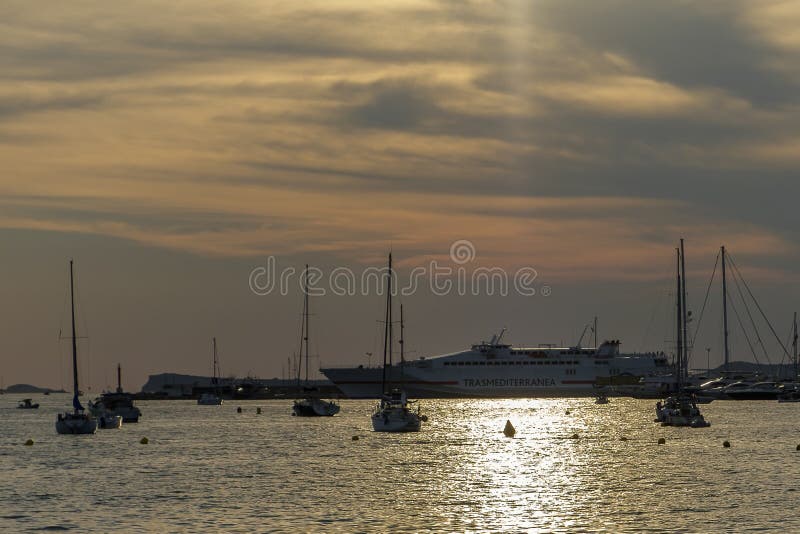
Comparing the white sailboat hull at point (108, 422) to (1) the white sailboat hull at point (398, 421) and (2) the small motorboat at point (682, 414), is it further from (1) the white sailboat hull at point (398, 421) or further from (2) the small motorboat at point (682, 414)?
(2) the small motorboat at point (682, 414)

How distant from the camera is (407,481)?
67750mm

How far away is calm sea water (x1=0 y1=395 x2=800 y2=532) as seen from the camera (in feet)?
169

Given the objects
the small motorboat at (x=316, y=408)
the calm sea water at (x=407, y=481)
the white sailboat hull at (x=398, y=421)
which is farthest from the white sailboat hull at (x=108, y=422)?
the small motorboat at (x=316, y=408)

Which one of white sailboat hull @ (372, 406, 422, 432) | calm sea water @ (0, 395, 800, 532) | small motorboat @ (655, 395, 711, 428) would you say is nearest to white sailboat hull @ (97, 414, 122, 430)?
calm sea water @ (0, 395, 800, 532)

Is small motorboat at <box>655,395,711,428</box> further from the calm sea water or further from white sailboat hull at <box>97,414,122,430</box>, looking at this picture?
white sailboat hull at <box>97,414,122,430</box>

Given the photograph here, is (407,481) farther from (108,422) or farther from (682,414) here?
(108,422)

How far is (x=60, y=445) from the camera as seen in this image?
102 meters

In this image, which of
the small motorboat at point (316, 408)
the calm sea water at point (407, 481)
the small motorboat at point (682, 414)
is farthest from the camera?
the small motorboat at point (316, 408)

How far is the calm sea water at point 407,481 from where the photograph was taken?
169 feet

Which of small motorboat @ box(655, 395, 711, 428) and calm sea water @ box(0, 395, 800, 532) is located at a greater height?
small motorboat @ box(655, 395, 711, 428)

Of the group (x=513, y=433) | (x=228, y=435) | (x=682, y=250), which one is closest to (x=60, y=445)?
(x=228, y=435)

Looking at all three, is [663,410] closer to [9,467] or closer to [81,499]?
[9,467]

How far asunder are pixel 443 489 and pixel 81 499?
17850 mm

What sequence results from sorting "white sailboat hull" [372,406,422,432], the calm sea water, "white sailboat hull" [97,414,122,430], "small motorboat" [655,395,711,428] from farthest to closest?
1. "white sailboat hull" [97,414,122,430]
2. "small motorboat" [655,395,711,428]
3. "white sailboat hull" [372,406,422,432]
4. the calm sea water
